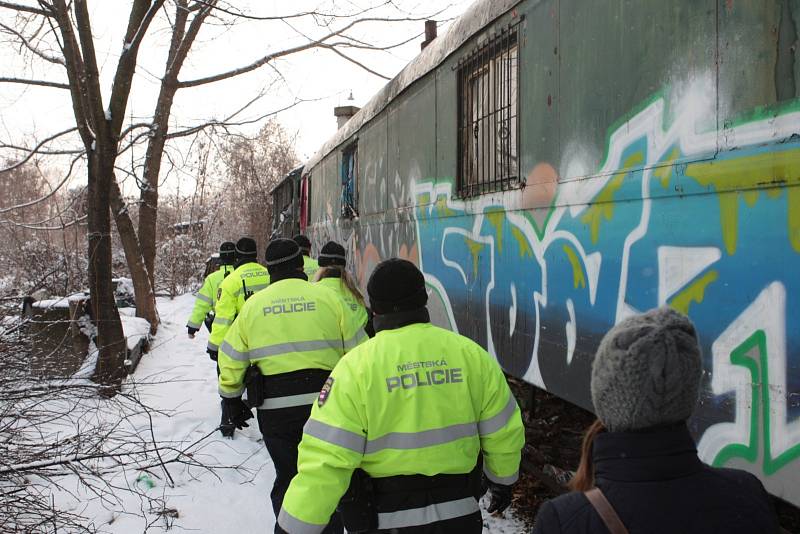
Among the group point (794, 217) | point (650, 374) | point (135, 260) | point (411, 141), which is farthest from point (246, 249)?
point (135, 260)

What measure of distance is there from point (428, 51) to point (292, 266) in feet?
8.93

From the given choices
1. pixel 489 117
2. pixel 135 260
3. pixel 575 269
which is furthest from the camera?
pixel 135 260

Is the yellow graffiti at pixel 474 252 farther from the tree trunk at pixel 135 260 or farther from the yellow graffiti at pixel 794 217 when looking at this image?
the tree trunk at pixel 135 260

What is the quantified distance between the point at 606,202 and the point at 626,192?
15 cm

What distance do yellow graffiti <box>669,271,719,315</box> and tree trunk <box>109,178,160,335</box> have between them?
937 centimetres

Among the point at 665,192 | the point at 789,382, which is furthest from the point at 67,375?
the point at 789,382

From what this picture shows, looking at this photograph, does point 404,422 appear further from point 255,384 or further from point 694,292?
point 255,384

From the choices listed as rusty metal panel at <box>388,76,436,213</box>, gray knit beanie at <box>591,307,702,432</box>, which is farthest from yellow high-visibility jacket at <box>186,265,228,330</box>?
gray knit beanie at <box>591,307,702,432</box>

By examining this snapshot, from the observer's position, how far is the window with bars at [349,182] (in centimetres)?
884

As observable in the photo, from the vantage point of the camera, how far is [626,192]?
2.91 m

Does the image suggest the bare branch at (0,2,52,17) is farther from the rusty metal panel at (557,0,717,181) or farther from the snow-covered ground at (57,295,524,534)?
the rusty metal panel at (557,0,717,181)

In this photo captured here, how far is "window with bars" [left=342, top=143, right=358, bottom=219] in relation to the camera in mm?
8844

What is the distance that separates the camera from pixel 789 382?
2076mm

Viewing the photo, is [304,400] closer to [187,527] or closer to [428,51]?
[187,527]
